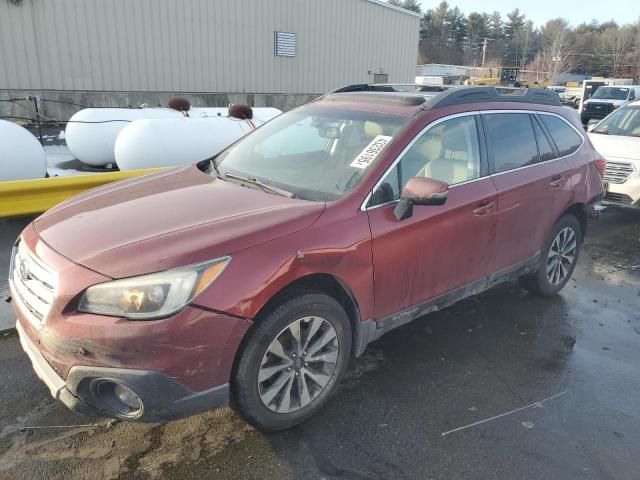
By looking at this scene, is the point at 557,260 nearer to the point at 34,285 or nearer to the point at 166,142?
the point at 34,285

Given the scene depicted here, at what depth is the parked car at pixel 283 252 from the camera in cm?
233

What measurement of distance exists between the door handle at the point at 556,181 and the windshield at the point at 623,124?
482 cm

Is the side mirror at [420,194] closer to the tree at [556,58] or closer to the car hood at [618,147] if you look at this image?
the car hood at [618,147]

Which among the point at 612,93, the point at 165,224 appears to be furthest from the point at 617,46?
the point at 165,224

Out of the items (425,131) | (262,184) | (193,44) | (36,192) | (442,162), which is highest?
(193,44)

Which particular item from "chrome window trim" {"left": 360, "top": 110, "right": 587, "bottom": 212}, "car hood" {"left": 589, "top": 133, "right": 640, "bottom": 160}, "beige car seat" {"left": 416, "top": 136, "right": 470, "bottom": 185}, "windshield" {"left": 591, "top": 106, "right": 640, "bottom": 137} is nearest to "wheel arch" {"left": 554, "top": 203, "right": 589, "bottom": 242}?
"chrome window trim" {"left": 360, "top": 110, "right": 587, "bottom": 212}

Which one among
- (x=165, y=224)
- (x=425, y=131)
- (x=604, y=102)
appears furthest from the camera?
(x=604, y=102)

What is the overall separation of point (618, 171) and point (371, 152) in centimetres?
594

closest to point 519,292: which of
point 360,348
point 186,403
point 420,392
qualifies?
point 420,392

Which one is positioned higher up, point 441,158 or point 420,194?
point 441,158

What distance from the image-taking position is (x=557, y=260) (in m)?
4.80

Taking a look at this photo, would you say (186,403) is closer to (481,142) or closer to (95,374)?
(95,374)

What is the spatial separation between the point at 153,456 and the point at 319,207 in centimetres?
156

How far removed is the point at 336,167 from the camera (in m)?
3.29
